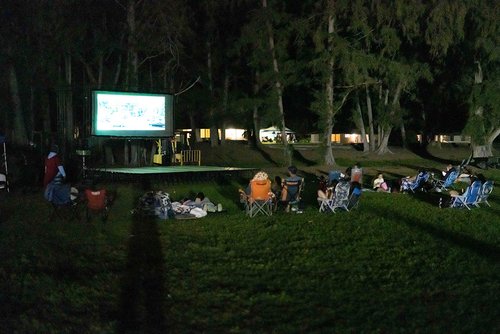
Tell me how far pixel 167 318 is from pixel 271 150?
36.2 m

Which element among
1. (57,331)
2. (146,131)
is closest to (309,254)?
(57,331)

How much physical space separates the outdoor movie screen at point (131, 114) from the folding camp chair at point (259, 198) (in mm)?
10889

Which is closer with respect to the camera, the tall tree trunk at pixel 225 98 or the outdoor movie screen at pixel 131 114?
the outdoor movie screen at pixel 131 114

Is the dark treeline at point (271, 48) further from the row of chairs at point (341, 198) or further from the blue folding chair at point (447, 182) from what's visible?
the row of chairs at point (341, 198)

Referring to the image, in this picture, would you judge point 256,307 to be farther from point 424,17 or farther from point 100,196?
point 424,17

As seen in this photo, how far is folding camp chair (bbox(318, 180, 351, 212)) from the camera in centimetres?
1262

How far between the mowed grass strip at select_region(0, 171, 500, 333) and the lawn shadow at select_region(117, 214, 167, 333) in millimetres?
18

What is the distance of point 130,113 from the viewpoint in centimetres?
2236

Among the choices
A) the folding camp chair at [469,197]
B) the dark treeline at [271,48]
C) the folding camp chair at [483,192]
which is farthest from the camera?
the dark treeline at [271,48]

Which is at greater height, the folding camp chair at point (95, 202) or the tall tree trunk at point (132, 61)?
the tall tree trunk at point (132, 61)

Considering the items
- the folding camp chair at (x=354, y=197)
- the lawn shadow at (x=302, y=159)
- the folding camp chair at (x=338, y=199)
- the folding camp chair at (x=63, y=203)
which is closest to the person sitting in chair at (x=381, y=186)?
the folding camp chair at (x=354, y=197)

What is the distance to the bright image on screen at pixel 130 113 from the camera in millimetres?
21719

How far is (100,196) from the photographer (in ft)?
36.8

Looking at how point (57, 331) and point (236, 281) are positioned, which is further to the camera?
point (236, 281)
